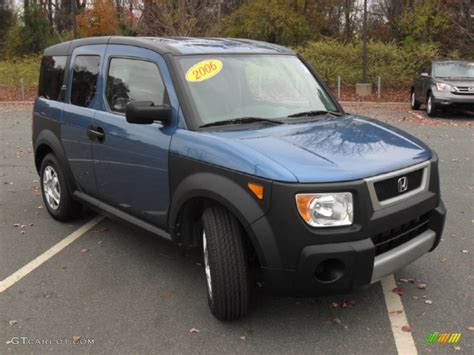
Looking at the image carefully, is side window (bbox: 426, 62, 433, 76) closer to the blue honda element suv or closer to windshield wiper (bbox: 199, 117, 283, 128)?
the blue honda element suv

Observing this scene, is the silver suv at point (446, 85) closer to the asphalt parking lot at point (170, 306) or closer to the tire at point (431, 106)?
the tire at point (431, 106)

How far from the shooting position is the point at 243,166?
3137mm

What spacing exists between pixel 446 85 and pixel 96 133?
1212 centimetres

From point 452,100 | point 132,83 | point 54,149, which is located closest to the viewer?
point 132,83

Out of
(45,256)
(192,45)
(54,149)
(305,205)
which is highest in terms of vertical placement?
(192,45)

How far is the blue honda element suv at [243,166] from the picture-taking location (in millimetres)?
2992

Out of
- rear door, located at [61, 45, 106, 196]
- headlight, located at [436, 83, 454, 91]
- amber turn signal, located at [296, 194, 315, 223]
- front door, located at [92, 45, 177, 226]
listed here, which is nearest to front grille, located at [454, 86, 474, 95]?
headlight, located at [436, 83, 454, 91]

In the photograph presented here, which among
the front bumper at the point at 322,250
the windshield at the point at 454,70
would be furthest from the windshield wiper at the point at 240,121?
the windshield at the point at 454,70

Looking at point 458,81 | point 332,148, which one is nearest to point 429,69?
point 458,81

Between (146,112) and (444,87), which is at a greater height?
(146,112)

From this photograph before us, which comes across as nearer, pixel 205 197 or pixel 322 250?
pixel 322 250

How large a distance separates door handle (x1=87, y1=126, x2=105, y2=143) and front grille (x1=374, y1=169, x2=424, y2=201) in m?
2.35

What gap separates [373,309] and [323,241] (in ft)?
3.22

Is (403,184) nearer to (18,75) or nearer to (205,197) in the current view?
(205,197)
